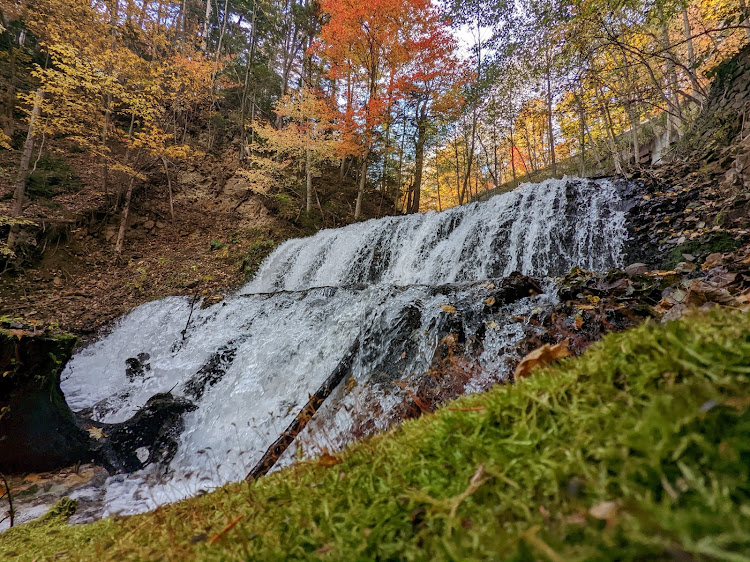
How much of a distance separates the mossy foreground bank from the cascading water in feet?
2.51

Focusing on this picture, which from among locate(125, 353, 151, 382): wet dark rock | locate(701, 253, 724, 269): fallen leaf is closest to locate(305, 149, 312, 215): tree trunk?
locate(125, 353, 151, 382): wet dark rock

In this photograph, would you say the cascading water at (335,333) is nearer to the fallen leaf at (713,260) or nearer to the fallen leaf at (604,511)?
the fallen leaf at (604,511)

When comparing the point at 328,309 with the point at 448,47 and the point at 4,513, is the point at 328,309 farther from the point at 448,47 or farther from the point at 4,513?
the point at 448,47

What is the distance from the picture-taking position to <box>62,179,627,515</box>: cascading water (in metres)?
3.65

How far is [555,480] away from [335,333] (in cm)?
443

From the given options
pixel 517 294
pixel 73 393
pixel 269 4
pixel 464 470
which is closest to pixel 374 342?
pixel 517 294

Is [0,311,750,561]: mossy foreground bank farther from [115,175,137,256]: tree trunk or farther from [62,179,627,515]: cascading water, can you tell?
[115,175,137,256]: tree trunk

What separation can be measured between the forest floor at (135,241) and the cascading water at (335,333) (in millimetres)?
1287

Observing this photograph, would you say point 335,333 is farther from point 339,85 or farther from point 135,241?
point 339,85

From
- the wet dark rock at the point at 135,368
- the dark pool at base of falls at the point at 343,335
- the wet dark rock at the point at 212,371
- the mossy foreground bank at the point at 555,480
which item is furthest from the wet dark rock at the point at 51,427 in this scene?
the mossy foreground bank at the point at 555,480

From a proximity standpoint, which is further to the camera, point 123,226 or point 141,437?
point 123,226

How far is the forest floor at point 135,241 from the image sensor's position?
901 centimetres

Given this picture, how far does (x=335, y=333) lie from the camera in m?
4.88

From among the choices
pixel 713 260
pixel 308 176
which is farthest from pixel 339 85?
pixel 713 260
